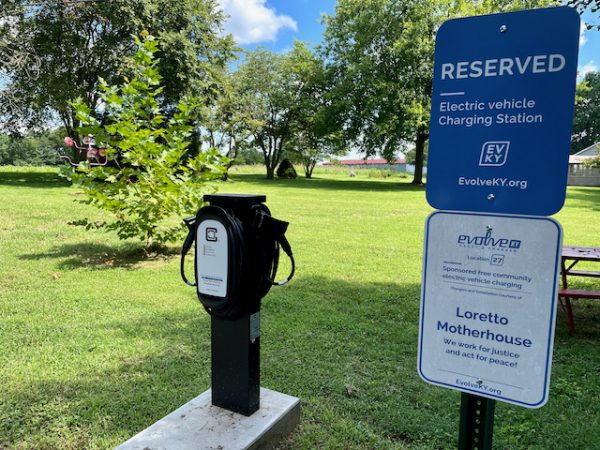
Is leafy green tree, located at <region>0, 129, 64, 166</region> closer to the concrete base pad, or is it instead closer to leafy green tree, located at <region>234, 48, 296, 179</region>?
leafy green tree, located at <region>234, 48, 296, 179</region>

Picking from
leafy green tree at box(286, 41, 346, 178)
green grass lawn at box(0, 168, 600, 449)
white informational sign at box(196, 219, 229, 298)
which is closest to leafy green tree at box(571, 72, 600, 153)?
leafy green tree at box(286, 41, 346, 178)

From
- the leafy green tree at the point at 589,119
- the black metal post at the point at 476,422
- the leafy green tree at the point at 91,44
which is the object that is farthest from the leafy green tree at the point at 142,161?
the leafy green tree at the point at 589,119

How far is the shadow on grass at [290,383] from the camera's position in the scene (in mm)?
2595

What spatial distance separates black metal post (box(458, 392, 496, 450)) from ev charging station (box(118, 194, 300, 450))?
3.53 ft

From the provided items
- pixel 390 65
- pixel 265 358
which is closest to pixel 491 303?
pixel 265 358

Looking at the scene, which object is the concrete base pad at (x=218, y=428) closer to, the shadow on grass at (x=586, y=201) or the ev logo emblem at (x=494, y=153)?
the ev logo emblem at (x=494, y=153)

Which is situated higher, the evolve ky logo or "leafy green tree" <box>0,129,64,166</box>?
"leafy green tree" <box>0,129,64,166</box>

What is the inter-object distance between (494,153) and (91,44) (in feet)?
78.0

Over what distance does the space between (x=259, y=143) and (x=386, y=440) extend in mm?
34325

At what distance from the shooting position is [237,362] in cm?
242

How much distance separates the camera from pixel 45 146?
6481 centimetres

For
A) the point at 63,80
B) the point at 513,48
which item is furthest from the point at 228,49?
the point at 513,48

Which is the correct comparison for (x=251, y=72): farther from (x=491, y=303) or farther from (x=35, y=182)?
(x=491, y=303)

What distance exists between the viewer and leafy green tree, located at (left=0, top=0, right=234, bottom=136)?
62.1ft
